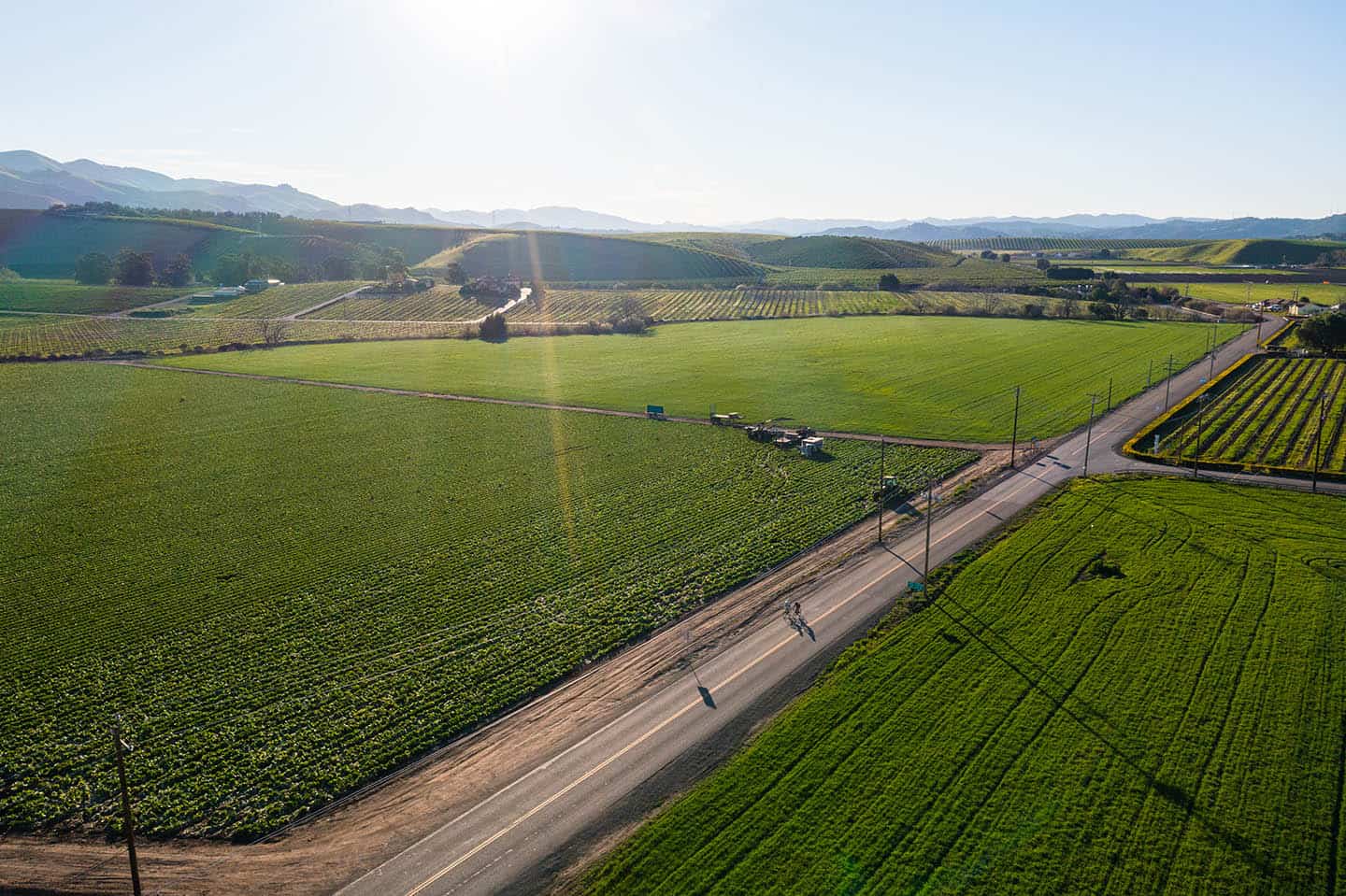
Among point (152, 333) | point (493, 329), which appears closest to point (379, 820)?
point (493, 329)

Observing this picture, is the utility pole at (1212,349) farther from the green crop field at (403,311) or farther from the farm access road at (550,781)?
the green crop field at (403,311)

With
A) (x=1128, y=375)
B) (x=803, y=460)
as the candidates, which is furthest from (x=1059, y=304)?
(x=803, y=460)

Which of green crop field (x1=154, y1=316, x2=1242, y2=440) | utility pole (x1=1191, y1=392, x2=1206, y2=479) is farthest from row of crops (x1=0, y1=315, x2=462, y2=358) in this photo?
utility pole (x1=1191, y1=392, x2=1206, y2=479)

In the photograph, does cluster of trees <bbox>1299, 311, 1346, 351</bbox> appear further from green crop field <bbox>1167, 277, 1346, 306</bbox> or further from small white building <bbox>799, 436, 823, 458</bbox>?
small white building <bbox>799, 436, 823, 458</bbox>

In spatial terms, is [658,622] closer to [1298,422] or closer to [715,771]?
[715,771]

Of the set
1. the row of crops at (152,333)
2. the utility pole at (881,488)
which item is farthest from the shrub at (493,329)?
the utility pole at (881,488)

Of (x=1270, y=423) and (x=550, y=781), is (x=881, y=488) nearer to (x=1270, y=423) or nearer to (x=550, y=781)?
(x=550, y=781)
